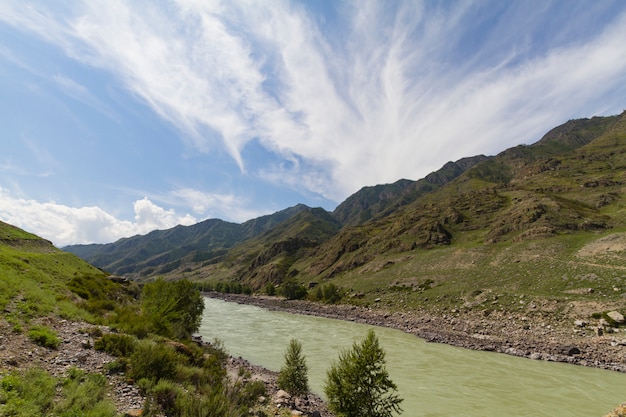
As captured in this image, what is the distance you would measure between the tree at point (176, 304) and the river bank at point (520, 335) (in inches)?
1364

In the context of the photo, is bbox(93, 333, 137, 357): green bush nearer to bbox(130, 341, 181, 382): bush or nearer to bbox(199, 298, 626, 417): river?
bbox(130, 341, 181, 382): bush

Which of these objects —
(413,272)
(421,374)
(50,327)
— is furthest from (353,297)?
(50,327)

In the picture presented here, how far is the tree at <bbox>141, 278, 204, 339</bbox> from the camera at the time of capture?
30.3 metres

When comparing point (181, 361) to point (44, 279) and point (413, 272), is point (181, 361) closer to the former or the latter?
point (44, 279)

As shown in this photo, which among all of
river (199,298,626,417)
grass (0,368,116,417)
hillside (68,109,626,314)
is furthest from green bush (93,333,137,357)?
hillside (68,109,626,314)

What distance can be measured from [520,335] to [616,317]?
447 inches

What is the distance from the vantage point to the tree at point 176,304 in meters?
30.3

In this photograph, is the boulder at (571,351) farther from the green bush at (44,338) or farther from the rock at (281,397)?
the green bush at (44,338)

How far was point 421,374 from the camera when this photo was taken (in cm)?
2916

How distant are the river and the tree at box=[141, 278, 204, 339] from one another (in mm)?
7319

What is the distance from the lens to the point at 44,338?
13859mm

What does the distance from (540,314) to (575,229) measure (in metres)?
44.0

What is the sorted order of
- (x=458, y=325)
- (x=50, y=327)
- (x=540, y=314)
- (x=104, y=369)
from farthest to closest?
(x=458, y=325) < (x=540, y=314) < (x=50, y=327) < (x=104, y=369)

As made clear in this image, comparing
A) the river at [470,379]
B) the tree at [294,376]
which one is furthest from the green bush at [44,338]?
the river at [470,379]
